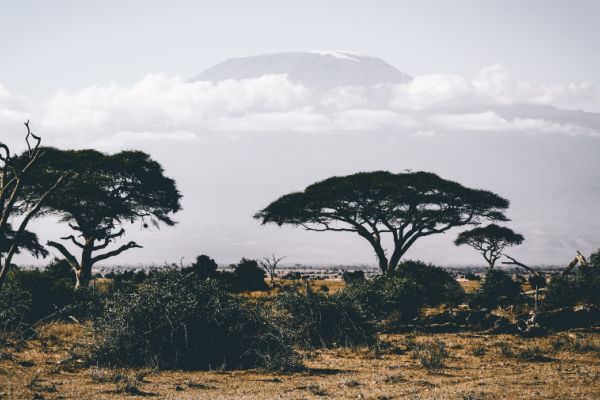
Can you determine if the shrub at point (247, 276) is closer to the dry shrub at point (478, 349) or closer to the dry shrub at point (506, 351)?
the dry shrub at point (478, 349)

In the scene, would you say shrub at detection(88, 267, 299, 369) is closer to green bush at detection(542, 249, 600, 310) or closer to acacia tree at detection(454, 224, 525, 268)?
green bush at detection(542, 249, 600, 310)

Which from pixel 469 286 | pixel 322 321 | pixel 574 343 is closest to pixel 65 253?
pixel 322 321

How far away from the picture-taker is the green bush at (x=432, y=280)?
2083cm

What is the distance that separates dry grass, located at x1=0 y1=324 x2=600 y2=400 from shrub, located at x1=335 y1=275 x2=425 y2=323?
3808 mm

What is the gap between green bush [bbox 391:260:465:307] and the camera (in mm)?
20828

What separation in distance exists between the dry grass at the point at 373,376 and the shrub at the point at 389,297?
150 inches

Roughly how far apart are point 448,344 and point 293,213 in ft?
56.9

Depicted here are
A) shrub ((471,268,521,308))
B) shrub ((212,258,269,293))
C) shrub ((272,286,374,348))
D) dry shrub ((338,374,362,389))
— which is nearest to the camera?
dry shrub ((338,374,362,389))

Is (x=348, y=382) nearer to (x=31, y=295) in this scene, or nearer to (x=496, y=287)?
(x=31, y=295)

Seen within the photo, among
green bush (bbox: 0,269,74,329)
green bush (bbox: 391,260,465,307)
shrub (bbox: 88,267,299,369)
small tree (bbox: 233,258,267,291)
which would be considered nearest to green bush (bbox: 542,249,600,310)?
green bush (bbox: 391,260,465,307)

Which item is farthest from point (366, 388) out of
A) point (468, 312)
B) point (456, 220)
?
point (456, 220)

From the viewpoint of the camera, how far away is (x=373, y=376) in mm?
9320

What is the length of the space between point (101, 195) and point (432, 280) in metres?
19.2

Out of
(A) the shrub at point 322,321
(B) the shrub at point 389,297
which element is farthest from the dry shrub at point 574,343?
(B) the shrub at point 389,297
